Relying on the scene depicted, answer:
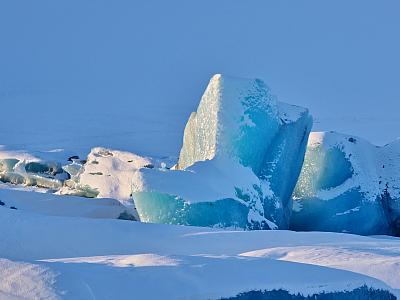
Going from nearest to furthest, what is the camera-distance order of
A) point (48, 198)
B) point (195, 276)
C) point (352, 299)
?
point (195, 276)
point (352, 299)
point (48, 198)

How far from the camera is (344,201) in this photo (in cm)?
751

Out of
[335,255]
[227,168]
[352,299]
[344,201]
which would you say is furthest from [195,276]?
[344,201]

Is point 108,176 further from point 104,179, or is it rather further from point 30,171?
point 30,171

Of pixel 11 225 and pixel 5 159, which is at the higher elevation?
pixel 11 225

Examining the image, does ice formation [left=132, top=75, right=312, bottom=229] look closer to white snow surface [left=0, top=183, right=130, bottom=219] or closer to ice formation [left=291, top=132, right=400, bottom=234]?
ice formation [left=291, top=132, right=400, bottom=234]

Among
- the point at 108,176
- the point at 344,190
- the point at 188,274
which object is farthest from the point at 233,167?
the point at 188,274

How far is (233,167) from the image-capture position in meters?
6.92

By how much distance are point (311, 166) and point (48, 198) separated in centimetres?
256

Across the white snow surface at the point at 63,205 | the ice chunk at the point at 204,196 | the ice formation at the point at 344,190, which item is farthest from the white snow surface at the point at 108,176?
the ice chunk at the point at 204,196

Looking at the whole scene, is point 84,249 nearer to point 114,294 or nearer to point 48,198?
point 114,294

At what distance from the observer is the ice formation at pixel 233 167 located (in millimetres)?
6379

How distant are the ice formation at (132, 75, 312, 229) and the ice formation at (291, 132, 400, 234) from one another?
0.34 metres

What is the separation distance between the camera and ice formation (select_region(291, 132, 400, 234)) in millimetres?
7492

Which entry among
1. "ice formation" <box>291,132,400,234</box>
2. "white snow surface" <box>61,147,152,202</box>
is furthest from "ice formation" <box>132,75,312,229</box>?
"white snow surface" <box>61,147,152,202</box>
